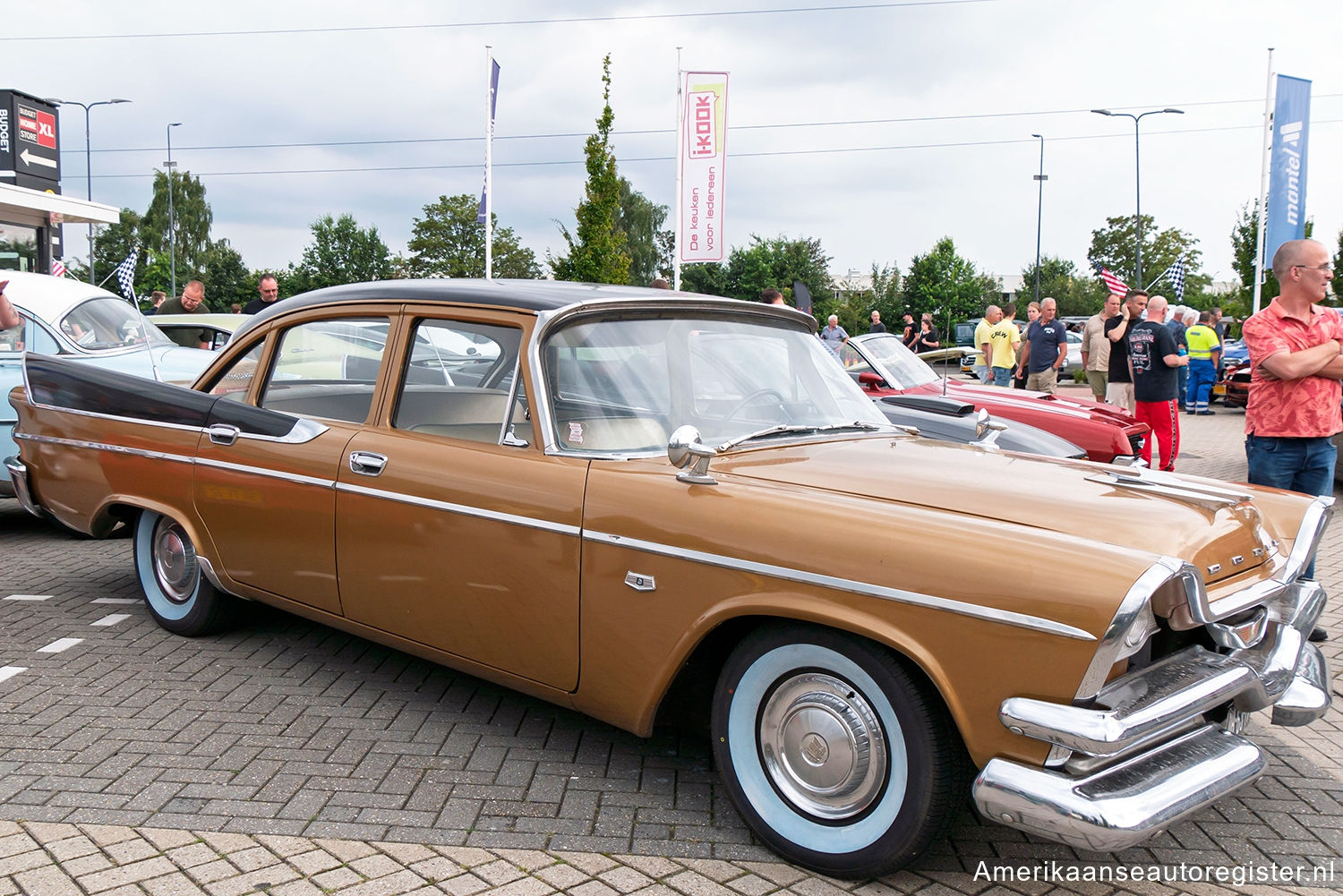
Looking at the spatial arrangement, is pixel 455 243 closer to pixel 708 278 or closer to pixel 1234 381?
pixel 708 278

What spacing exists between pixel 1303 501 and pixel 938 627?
177 cm

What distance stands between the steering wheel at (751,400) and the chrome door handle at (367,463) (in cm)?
124

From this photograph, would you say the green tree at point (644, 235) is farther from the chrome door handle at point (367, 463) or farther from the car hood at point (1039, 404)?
the chrome door handle at point (367, 463)

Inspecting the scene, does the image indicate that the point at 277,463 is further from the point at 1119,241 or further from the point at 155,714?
the point at 1119,241

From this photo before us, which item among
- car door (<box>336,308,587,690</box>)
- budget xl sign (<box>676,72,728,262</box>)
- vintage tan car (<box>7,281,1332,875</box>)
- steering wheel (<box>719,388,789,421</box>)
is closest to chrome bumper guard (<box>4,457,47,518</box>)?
vintage tan car (<box>7,281,1332,875</box>)

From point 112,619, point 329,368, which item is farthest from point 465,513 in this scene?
point 112,619

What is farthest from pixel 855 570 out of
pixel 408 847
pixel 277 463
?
pixel 277 463

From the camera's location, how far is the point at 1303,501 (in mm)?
3371

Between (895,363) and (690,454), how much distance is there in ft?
20.9

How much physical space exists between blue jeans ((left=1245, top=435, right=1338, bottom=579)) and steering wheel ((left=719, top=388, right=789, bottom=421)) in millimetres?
2724

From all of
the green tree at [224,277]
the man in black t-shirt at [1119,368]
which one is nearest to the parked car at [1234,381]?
the man in black t-shirt at [1119,368]

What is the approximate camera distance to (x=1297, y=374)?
473 centimetres

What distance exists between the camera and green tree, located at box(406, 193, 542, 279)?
221ft

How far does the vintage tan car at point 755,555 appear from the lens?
92.6 inches
